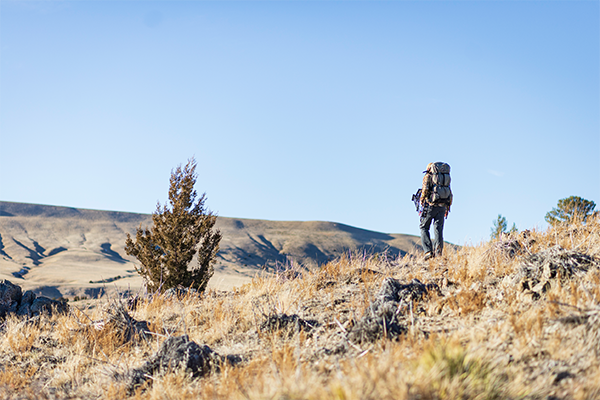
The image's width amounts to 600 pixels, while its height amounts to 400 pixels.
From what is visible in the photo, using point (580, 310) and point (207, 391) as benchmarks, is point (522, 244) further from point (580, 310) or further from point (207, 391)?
point (207, 391)

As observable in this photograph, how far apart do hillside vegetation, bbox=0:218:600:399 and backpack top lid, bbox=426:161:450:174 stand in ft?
5.17

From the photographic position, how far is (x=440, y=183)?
7.64m

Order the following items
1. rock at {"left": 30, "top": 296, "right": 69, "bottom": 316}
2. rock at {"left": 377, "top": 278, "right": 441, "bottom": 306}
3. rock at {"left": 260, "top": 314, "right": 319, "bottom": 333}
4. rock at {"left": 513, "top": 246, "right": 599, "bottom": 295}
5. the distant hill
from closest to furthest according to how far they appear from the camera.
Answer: rock at {"left": 513, "top": 246, "right": 599, "bottom": 295} < rock at {"left": 260, "top": 314, "right": 319, "bottom": 333} < rock at {"left": 377, "top": 278, "right": 441, "bottom": 306} < rock at {"left": 30, "top": 296, "right": 69, "bottom": 316} < the distant hill

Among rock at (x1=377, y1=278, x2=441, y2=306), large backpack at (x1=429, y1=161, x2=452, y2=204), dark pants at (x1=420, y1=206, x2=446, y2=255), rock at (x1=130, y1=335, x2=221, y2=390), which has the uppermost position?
large backpack at (x1=429, y1=161, x2=452, y2=204)

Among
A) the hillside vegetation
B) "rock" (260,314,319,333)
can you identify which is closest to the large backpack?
the hillside vegetation

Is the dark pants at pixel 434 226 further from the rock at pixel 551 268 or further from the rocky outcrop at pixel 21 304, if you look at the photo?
the rocky outcrop at pixel 21 304

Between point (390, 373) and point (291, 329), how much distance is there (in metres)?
2.23

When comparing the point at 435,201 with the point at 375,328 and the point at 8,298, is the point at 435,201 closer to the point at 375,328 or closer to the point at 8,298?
the point at 375,328

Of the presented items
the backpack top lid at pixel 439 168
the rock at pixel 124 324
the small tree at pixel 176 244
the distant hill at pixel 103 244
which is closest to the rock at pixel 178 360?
the rock at pixel 124 324

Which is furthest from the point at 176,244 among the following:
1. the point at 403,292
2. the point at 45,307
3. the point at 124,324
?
the point at 403,292

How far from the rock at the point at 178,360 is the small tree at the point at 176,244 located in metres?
8.35

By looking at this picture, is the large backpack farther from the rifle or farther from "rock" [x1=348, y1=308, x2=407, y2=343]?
"rock" [x1=348, y1=308, x2=407, y2=343]

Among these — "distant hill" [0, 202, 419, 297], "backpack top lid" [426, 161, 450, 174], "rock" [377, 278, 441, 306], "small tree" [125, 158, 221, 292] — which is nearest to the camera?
"rock" [377, 278, 441, 306]

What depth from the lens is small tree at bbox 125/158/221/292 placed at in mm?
12516
